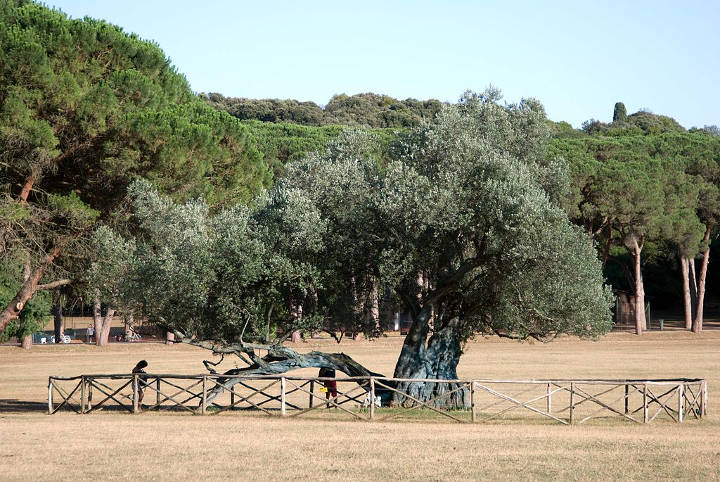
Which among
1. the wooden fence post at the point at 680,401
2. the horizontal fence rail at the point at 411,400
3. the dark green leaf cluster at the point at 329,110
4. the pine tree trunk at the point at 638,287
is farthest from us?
the dark green leaf cluster at the point at 329,110

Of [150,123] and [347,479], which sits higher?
[150,123]

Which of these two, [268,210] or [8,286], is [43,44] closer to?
[268,210]

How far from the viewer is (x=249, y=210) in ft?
101

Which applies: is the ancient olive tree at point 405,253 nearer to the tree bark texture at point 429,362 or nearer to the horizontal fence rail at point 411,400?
the tree bark texture at point 429,362

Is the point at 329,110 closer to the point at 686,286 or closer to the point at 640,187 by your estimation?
the point at 686,286

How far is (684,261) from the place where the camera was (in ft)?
246

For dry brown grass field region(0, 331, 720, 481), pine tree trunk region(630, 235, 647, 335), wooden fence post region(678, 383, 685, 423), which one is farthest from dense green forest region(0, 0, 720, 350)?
pine tree trunk region(630, 235, 647, 335)

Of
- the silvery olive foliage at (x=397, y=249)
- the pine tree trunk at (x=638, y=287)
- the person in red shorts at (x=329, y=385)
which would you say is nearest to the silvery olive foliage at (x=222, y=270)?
the silvery olive foliage at (x=397, y=249)

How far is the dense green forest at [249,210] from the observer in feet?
88.7

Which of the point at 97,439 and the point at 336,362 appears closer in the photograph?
the point at 97,439

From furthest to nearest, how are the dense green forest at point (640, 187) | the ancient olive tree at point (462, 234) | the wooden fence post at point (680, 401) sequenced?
the dense green forest at point (640, 187) < the wooden fence post at point (680, 401) < the ancient olive tree at point (462, 234)

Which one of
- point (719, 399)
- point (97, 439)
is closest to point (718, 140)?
point (719, 399)

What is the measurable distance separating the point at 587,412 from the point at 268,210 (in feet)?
40.2

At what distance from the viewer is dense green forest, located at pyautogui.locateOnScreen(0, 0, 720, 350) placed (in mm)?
27031
